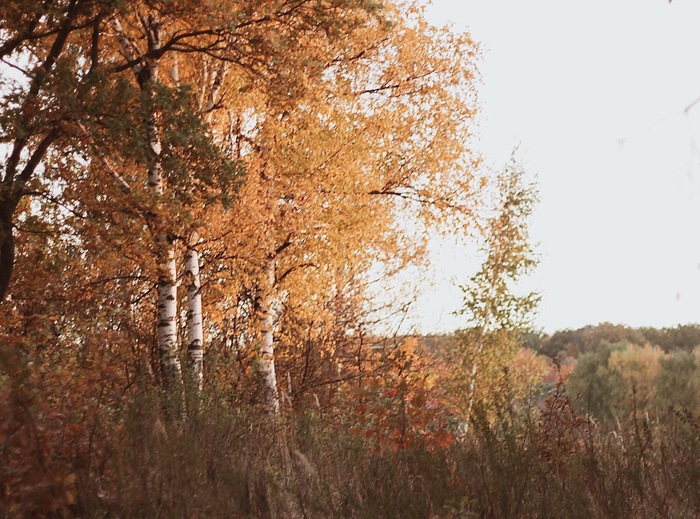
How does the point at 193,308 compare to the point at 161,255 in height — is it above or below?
below

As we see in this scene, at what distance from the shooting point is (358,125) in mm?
13977

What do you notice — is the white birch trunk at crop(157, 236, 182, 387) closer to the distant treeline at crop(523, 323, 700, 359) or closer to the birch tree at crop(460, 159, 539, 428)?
the birch tree at crop(460, 159, 539, 428)

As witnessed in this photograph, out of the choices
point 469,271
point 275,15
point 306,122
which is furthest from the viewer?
point 469,271

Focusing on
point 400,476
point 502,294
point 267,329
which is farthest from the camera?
point 502,294

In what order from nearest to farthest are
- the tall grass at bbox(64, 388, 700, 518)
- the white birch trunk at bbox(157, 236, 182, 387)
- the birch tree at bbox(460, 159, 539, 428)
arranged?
the tall grass at bbox(64, 388, 700, 518) < the white birch trunk at bbox(157, 236, 182, 387) < the birch tree at bbox(460, 159, 539, 428)

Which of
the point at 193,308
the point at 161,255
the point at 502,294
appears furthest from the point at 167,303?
the point at 502,294

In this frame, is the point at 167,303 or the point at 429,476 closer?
the point at 429,476

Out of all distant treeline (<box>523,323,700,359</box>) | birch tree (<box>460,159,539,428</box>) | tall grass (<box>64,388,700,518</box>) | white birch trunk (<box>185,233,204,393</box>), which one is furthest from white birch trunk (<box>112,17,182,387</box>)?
distant treeline (<box>523,323,700,359</box>)

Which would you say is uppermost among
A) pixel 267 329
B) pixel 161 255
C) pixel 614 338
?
pixel 614 338

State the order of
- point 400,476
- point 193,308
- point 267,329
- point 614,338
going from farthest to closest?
point 614,338
point 267,329
point 193,308
point 400,476

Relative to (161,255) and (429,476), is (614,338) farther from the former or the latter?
(429,476)

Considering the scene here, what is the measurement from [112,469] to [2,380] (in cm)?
193

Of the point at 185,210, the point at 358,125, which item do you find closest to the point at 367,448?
the point at 185,210

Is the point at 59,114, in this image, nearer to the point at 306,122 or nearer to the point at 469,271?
the point at 306,122
